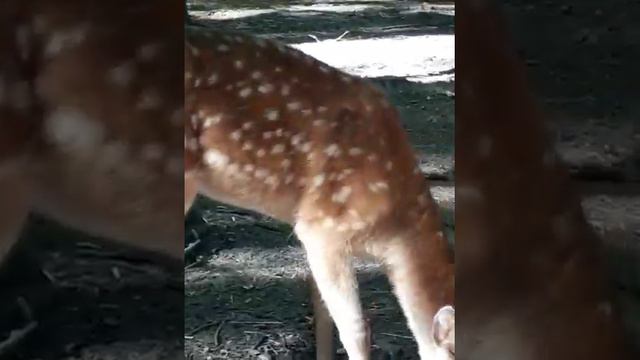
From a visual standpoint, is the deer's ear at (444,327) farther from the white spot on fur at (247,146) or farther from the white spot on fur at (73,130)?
the white spot on fur at (73,130)

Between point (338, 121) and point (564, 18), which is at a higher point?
point (564, 18)

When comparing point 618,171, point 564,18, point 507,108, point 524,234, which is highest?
point 564,18

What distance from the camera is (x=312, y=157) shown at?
1.80m

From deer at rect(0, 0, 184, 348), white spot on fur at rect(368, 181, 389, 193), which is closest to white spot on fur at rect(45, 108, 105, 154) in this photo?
deer at rect(0, 0, 184, 348)

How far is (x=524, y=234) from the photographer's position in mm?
1833

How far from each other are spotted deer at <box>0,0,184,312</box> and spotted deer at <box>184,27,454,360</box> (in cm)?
5

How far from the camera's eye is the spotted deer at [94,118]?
1.76 meters

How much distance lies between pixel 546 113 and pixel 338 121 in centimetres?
38

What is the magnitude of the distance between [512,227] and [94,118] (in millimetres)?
790

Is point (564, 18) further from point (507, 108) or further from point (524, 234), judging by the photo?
point (524, 234)

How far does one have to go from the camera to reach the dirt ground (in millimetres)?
1785

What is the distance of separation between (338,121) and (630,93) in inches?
21.0

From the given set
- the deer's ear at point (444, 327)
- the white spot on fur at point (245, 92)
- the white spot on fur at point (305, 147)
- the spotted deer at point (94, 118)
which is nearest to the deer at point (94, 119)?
the spotted deer at point (94, 118)

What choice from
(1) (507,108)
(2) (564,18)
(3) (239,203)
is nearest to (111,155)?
(3) (239,203)
